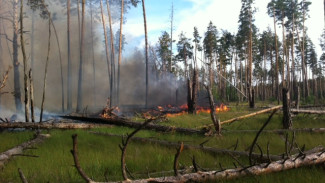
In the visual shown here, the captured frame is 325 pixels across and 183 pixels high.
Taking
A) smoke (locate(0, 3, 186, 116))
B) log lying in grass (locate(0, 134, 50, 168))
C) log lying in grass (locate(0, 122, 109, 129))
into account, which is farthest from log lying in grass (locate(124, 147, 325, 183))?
smoke (locate(0, 3, 186, 116))

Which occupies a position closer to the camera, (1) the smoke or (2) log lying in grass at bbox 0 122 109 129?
(2) log lying in grass at bbox 0 122 109 129

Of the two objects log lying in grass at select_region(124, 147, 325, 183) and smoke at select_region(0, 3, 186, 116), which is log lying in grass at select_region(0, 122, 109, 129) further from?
smoke at select_region(0, 3, 186, 116)

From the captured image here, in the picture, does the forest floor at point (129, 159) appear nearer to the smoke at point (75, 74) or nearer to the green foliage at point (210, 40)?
the smoke at point (75, 74)

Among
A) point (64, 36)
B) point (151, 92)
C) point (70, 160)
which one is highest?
point (64, 36)

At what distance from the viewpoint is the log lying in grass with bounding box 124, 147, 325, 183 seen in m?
2.76

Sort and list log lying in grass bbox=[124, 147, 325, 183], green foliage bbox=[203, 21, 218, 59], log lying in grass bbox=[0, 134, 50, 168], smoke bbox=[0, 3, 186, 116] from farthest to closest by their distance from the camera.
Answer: green foliage bbox=[203, 21, 218, 59] < smoke bbox=[0, 3, 186, 116] < log lying in grass bbox=[0, 134, 50, 168] < log lying in grass bbox=[124, 147, 325, 183]

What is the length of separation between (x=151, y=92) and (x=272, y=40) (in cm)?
3161

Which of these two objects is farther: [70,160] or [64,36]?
[64,36]

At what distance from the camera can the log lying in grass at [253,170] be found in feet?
9.06

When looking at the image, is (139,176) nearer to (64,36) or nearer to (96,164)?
(96,164)

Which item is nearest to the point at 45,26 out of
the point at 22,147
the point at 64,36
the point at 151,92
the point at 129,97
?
the point at 64,36

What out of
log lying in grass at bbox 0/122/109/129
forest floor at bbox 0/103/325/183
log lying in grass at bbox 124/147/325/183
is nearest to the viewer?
log lying in grass at bbox 124/147/325/183

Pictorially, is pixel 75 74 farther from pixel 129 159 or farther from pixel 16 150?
pixel 129 159

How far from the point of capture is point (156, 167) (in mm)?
4266
